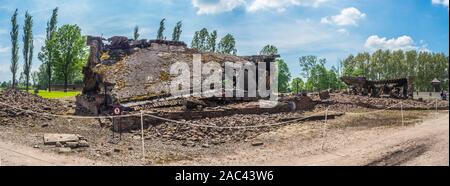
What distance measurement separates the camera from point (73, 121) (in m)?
17.8

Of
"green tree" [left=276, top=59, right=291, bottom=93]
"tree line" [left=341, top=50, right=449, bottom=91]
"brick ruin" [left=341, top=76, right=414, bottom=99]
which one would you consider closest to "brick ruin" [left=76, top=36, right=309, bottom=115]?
"brick ruin" [left=341, top=76, right=414, bottom=99]

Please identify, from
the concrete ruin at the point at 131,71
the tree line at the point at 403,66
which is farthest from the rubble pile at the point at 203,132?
the tree line at the point at 403,66

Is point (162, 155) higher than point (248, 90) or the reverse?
the reverse

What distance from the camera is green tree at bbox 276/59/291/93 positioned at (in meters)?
60.6

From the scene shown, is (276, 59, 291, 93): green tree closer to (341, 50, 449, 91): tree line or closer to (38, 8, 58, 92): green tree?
(341, 50, 449, 91): tree line

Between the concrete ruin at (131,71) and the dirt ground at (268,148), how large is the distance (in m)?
4.09

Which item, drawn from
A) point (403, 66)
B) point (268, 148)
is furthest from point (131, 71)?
point (403, 66)

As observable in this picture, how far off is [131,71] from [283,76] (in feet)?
133

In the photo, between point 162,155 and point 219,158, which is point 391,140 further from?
point 162,155

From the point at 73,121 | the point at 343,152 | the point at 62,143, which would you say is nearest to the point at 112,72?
the point at 73,121

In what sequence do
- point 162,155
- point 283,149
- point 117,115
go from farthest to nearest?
point 117,115 < point 283,149 < point 162,155

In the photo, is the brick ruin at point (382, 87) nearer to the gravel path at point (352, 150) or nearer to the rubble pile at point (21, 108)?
the gravel path at point (352, 150)

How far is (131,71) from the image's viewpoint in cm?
2530
